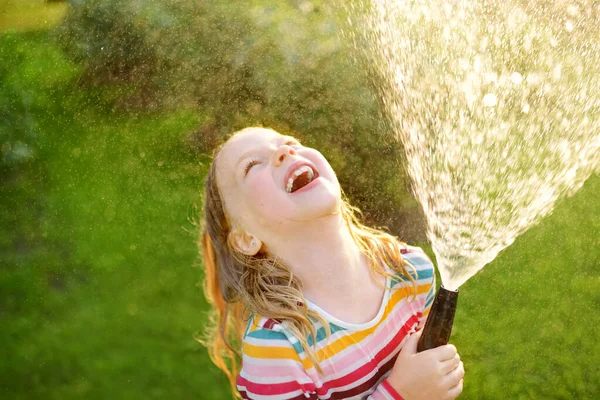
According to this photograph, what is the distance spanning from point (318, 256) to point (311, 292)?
4.3 inches

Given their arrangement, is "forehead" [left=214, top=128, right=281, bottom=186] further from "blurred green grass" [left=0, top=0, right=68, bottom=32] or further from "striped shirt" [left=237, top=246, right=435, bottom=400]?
"blurred green grass" [left=0, top=0, right=68, bottom=32]

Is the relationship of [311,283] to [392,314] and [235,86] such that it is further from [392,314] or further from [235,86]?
[235,86]

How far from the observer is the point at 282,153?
6.89 feet

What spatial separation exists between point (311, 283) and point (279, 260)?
0.38 ft

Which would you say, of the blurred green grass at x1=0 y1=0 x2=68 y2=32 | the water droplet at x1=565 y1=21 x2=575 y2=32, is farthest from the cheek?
the blurred green grass at x1=0 y1=0 x2=68 y2=32

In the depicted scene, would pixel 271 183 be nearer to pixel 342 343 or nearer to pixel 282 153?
pixel 282 153

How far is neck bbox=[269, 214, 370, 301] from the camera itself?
212cm

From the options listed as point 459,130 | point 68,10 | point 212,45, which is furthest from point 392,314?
point 68,10

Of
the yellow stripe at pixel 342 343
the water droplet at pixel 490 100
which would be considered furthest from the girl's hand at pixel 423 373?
the water droplet at pixel 490 100

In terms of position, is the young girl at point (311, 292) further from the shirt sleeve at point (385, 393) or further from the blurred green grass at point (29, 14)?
the blurred green grass at point (29, 14)

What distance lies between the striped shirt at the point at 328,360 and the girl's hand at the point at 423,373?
4cm

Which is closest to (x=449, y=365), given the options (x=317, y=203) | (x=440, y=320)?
(x=440, y=320)

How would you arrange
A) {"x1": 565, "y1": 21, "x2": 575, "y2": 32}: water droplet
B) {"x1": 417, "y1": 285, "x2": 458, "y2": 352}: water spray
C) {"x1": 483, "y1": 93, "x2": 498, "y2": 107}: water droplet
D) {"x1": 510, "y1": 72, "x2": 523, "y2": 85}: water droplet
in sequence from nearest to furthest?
1. {"x1": 417, "y1": 285, "x2": 458, "y2": 352}: water spray
2. {"x1": 483, "y1": 93, "x2": 498, "y2": 107}: water droplet
3. {"x1": 510, "y1": 72, "x2": 523, "y2": 85}: water droplet
4. {"x1": 565, "y1": 21, "x2": 575, "y2": 32}: water droplet

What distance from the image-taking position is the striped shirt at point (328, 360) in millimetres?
2027
